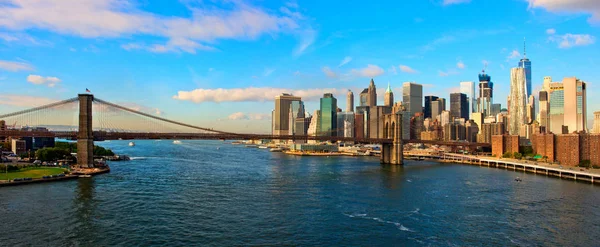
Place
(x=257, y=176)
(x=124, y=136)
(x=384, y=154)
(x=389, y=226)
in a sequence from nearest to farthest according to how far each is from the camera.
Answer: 1. (x=389, y=226)
2. (x=257, y=176)
3. (x=124, y=136)
4. (x=384, y=154)

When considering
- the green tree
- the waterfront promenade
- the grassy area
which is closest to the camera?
the grassy area

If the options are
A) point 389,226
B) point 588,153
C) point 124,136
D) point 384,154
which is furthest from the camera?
point 384,154

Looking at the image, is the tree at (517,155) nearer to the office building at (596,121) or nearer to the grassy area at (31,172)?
the office building at (596,121)

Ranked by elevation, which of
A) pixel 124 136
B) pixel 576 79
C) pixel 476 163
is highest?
pixel 576 79

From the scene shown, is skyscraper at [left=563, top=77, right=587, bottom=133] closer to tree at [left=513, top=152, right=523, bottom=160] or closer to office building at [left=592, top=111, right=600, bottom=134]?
office building at [left=592, top=111, right=600, bottom=134]

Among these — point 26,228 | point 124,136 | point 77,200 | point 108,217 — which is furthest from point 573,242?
point 124,136

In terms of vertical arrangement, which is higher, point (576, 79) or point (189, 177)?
point (576, 79)

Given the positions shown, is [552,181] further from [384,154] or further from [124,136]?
[124,136]

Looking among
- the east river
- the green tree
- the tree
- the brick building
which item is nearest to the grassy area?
the east river
